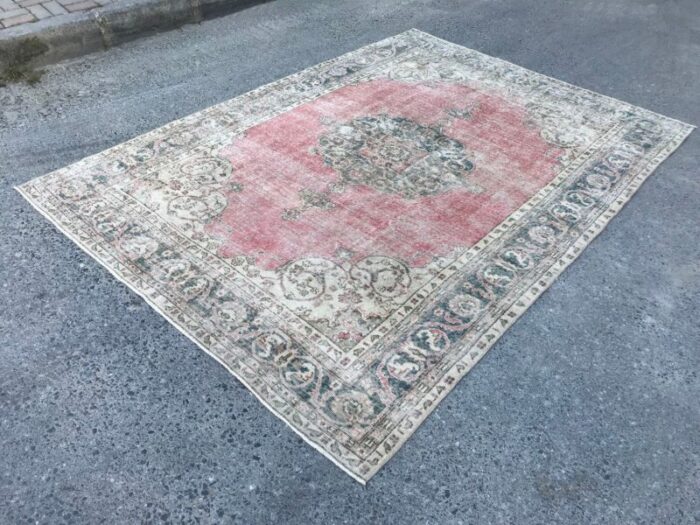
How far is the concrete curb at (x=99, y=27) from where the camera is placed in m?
4.27

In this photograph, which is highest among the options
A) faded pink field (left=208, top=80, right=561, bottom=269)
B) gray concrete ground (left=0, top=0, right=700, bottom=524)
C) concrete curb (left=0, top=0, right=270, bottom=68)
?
concrete curb (left=0, top=0, right=270, bottom=68)

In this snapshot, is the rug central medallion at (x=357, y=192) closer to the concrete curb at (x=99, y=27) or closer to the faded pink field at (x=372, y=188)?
the faded pink field at (x=372, y=188)

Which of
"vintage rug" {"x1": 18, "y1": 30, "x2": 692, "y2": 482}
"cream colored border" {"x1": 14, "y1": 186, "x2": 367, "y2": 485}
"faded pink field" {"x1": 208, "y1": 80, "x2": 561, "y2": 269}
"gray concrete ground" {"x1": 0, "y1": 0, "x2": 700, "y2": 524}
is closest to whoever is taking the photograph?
"gray concrete ground" {"x1": 0, "y1": 0, "x2": 700, "y2": 524}

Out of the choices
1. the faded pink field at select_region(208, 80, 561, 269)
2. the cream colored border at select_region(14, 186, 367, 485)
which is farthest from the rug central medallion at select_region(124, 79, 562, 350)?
the cream colored border at select_region(14, 186, 367, 485)

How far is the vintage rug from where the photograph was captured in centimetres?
245

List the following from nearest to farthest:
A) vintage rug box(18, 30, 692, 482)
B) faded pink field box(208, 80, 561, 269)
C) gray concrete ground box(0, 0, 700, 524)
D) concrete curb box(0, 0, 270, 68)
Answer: gray concrete ground box(0, 0, 700, 524), vintage rug box(18, 30, 692, 482), faded pink field box(208, 80, 561, 269), concrete curb box(0, 0, 270, 68)

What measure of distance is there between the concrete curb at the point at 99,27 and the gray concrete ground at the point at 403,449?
3.44ft

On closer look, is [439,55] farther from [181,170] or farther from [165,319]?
[165,319]

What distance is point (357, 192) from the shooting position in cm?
337

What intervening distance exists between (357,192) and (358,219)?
260mm

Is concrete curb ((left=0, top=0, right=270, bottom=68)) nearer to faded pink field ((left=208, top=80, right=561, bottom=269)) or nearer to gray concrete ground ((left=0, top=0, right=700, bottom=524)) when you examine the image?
gray concrete ground ((left=0, top=0, right=700, bottom=524))

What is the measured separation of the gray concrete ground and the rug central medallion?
0.53m

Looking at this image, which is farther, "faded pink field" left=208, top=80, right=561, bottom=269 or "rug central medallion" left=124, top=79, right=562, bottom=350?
"faded pink field" left=208, top=80, right=561, bottom=269

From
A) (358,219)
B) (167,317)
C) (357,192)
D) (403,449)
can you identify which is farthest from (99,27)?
(403,449)
